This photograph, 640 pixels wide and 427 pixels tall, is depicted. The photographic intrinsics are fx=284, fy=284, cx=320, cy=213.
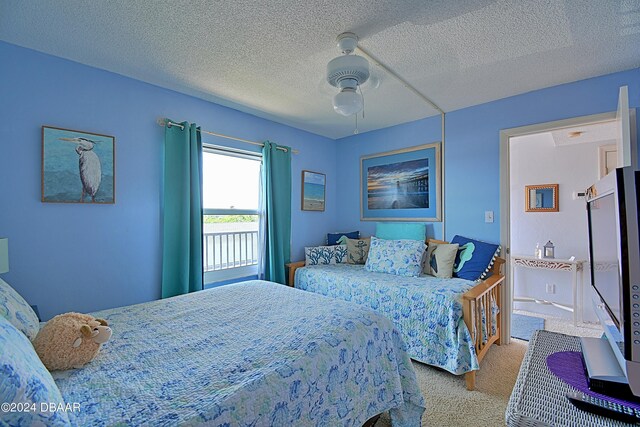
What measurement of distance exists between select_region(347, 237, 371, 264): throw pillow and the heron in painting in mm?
2534

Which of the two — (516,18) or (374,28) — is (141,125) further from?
(516,18)

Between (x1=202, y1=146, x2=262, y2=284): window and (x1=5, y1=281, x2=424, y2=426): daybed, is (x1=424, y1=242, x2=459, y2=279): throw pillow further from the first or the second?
(x1=202, y1=146, x2=262, y2=284): window

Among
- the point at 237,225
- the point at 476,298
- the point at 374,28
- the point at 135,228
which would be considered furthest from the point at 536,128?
the point at 135,228

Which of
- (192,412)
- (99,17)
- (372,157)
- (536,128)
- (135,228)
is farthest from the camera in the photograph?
(372,157)

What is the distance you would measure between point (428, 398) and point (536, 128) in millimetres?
2404

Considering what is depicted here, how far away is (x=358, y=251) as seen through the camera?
3.47 m

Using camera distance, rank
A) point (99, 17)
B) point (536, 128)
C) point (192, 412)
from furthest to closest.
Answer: point (536, 128) < point (99, 17) < point (192, 412)

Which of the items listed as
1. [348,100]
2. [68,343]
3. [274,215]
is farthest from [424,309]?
[68,343]

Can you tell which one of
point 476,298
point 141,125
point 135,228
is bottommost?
point 476,298

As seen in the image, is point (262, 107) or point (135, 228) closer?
point (135, 228)

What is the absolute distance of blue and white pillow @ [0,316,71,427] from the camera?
62 cm

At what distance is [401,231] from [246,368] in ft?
8.42

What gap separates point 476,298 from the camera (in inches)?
80.6

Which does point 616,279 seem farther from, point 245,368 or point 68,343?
point 68,343
